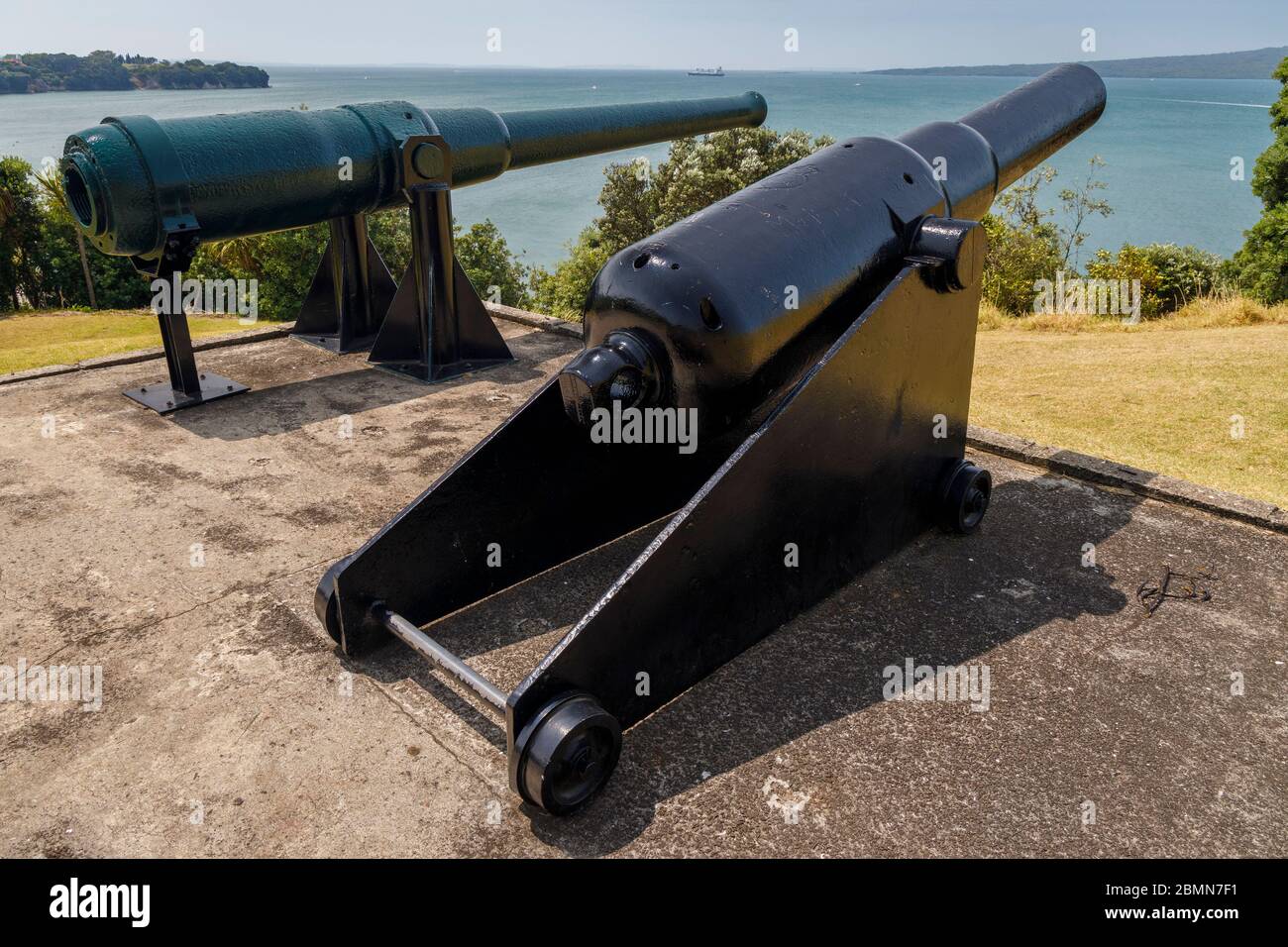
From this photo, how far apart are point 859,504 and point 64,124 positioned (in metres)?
134

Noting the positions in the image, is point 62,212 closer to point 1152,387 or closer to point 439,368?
point 439,368

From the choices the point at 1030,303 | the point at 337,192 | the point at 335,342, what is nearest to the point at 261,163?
the point at 337,192

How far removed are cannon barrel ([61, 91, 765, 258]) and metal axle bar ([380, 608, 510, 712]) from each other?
3197mm

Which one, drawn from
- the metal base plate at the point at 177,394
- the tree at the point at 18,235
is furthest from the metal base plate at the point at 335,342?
→ the tree at the point at 18,235

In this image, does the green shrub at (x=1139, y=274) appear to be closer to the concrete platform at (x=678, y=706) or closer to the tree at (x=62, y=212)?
the concrete platform at (x=678, y=706)

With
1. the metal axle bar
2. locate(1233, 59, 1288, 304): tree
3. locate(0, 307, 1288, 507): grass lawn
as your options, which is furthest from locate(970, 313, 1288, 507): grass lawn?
locate(1233, 59, 1288, 304): tree

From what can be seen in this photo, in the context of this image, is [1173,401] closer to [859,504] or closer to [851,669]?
[859,504]

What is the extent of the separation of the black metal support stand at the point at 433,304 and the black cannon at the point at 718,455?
282 centimetres

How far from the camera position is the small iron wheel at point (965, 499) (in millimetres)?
3566

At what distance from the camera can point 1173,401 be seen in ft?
20.9

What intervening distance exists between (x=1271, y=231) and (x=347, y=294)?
15019mm

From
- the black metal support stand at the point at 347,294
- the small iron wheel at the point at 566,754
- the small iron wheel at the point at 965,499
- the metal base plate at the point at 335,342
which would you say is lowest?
the small iron wheel at the point at 566,754

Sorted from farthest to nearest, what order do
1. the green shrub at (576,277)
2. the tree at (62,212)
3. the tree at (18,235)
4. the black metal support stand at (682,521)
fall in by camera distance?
the green shrub at (576,277) → the tree at (18,235) → the tree at (62,212) → the black metal support stand at (682,521)
